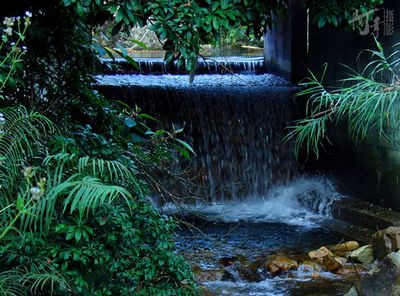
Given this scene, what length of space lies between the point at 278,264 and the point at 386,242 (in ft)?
3.69

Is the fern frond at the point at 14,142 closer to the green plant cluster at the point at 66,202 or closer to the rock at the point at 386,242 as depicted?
the green plant cluster at the point at 66,202

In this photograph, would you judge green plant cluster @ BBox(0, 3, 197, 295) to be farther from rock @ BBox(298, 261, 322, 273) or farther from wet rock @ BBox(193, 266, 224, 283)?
rock @ BBox(298, 261, 322, 273)

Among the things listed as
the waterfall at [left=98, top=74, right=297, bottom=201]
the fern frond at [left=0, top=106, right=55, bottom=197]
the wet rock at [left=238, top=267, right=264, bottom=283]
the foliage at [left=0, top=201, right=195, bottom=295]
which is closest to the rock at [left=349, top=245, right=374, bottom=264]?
the wet rock at [left=238, top=267, right=264, bottom=283]

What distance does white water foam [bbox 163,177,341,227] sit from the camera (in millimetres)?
8422

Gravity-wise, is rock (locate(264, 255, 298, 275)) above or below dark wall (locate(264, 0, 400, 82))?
below

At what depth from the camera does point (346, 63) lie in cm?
874

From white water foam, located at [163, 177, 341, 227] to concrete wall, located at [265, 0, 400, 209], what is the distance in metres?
0.48

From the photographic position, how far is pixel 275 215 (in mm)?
8672

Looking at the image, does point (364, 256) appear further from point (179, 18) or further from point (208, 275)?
point (179, 18)

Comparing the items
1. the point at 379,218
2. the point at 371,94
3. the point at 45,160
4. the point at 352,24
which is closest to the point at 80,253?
the point at 45,160

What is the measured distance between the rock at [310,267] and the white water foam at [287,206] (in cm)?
183

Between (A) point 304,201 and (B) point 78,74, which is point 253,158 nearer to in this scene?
(A) point 304,201

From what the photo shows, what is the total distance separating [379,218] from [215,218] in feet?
7.13

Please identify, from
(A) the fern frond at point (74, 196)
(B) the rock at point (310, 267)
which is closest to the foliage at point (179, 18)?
(A) the fern frond at point (74, 196)
